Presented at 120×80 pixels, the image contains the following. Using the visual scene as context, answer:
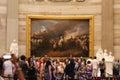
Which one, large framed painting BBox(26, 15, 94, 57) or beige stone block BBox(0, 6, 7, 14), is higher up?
beige stone block BBox(0, 6, 7, 14)

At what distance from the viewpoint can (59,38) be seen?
1337 inches

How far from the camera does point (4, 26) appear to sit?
3372cm

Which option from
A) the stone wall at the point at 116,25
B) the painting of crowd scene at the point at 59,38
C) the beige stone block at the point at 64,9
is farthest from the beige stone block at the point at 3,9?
the stone wall at the point at 116,25

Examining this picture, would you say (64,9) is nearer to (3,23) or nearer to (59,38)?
(59,38)

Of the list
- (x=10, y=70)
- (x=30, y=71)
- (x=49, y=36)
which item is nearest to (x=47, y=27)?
(x=49, y=36)

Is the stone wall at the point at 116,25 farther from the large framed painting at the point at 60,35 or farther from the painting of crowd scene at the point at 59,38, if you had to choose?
the painting of crowd scene at the point at 59,38

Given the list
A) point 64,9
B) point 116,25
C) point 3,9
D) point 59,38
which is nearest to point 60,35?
point 59,38

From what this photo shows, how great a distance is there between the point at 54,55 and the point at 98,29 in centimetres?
421

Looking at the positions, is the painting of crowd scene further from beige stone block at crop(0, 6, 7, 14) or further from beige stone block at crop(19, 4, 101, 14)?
beige stone block at crop(0, 6, 7, 14)

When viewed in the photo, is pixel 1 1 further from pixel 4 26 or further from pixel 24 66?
pixel 24 66

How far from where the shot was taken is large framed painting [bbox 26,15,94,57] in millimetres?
33656

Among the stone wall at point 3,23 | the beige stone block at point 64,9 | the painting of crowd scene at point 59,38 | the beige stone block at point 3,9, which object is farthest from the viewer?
the beige stone block at point 64,9

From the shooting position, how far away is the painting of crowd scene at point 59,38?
33750 mm

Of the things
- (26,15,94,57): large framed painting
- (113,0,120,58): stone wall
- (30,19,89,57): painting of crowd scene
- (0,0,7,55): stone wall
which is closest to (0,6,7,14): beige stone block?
(0,0,7,55): stone wall
